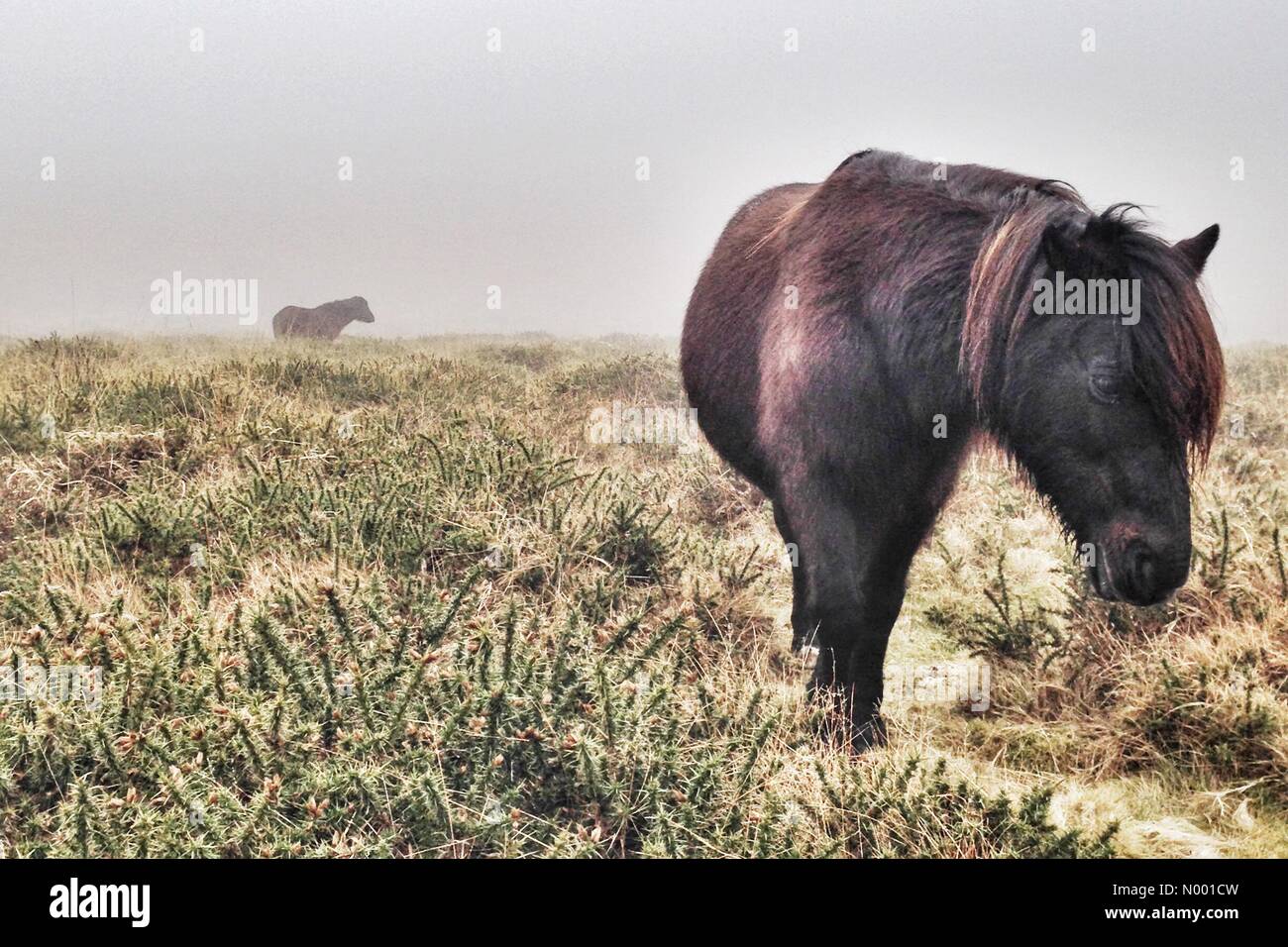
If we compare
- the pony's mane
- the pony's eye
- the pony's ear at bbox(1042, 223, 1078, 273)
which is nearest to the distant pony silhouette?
the pony's mane

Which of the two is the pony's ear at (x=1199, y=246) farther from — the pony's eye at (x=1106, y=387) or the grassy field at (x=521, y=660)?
the grassy field at (x=521, y=660)

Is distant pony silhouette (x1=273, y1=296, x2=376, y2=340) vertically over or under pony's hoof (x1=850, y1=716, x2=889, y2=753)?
over

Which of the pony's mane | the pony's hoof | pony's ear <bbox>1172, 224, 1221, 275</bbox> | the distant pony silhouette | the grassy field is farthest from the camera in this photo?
the distant pony silhouette

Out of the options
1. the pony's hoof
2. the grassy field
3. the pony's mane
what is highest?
the pony's mane

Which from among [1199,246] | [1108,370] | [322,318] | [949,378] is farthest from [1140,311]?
[322,318]

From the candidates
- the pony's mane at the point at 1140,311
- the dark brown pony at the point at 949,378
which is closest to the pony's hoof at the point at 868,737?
the dark brown pony at the point at 949,378

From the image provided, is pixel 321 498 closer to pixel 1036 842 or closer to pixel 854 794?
pixel 854 794

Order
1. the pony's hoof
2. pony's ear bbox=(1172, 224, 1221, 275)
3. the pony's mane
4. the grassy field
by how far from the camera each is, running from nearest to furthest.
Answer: the grassy field, the pony's mane, pony's ear bbox=(1172, 224, 1221, 275), the pony's hoof

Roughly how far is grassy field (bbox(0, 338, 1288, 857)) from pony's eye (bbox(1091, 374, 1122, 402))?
64 cm

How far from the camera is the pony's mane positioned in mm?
3008

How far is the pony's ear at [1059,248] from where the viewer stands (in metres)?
3.06

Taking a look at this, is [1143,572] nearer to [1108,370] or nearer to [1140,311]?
[1108,370]

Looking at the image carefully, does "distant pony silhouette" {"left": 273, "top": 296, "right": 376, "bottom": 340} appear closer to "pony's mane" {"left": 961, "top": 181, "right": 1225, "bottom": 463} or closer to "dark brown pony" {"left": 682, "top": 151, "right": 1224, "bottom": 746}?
"dark brown pony" {"left": 682, "top": 151, "right": 1224, "bottom": 746}

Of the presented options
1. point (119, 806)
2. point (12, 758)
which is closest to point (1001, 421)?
point (119, 806)
